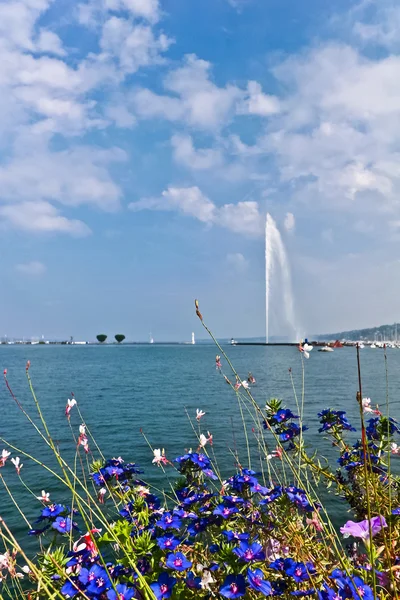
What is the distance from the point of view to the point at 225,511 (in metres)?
2.62

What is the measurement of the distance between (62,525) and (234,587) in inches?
47.8

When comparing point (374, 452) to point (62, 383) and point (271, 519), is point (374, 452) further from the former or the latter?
point (62, 383)

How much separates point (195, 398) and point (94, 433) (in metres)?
8.35

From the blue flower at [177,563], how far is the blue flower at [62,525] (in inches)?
31.6

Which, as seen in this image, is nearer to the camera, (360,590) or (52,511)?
(360,590)

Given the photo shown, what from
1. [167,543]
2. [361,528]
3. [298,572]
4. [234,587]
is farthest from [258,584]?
[361,528]

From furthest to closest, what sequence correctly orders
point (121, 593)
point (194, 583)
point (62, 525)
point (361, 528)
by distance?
1. point (62, 525)
2. point (194, 583)
3. point (121, 593)
4. point (361, 528)

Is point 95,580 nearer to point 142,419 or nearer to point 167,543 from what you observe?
point 167,543

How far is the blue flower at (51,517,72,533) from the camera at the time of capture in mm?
2668

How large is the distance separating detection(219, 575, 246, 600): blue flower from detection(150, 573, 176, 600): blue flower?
0.79ft

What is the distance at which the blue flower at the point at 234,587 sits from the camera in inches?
78.3

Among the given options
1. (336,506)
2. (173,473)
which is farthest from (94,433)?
(336,506)

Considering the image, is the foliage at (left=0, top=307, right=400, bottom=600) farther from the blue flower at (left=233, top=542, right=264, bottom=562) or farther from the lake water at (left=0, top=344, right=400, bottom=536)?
the lake water at (left=0, top=344, right=400, bottom=536)

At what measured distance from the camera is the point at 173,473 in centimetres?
925
